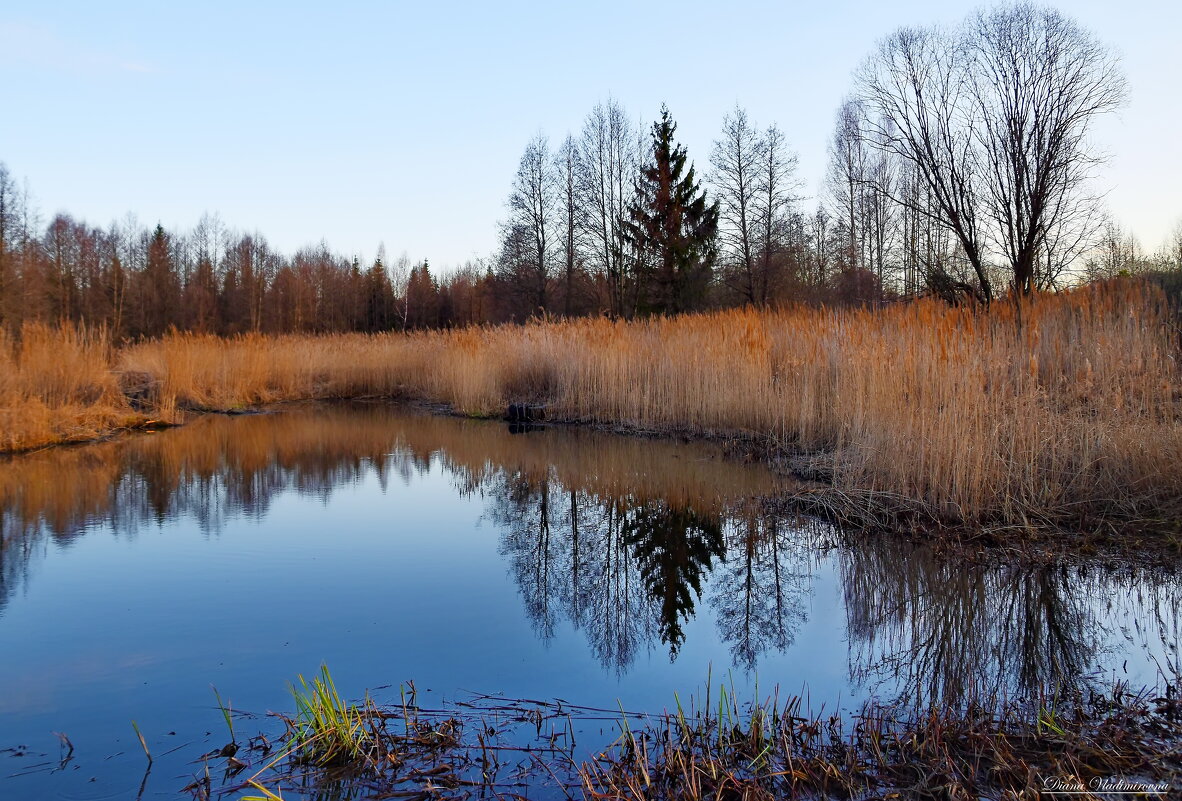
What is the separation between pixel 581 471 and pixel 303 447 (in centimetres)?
390

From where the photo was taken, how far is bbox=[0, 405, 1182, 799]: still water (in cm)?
244

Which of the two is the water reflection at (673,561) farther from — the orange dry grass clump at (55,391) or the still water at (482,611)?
the orange dry grass clump at (55,391)

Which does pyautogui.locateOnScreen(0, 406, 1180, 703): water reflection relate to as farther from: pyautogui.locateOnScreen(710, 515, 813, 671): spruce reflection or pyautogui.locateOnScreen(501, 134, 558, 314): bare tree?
pyautogui.locateOnScreen(501, 134, 558, 314): bare tree

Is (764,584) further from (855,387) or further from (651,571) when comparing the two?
(855,387)

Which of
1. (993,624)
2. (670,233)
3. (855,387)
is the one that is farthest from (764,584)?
(670,233)

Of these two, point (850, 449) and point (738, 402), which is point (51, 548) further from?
point (738, 402)

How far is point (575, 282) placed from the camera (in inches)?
1118

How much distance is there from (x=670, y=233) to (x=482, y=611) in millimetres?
22278

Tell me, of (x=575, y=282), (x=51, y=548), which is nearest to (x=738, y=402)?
(x=51, y=548)

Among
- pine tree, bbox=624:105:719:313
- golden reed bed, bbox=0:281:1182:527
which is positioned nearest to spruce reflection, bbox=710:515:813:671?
golden reed bed, bbox=0:281:1182:527

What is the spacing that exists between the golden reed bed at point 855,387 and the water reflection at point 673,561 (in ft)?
2.38

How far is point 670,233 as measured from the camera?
2427 centimetres

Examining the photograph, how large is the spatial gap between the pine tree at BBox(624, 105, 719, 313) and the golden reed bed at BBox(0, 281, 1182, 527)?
1138 cm

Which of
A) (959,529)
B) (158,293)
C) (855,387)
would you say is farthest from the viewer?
(158,293)
